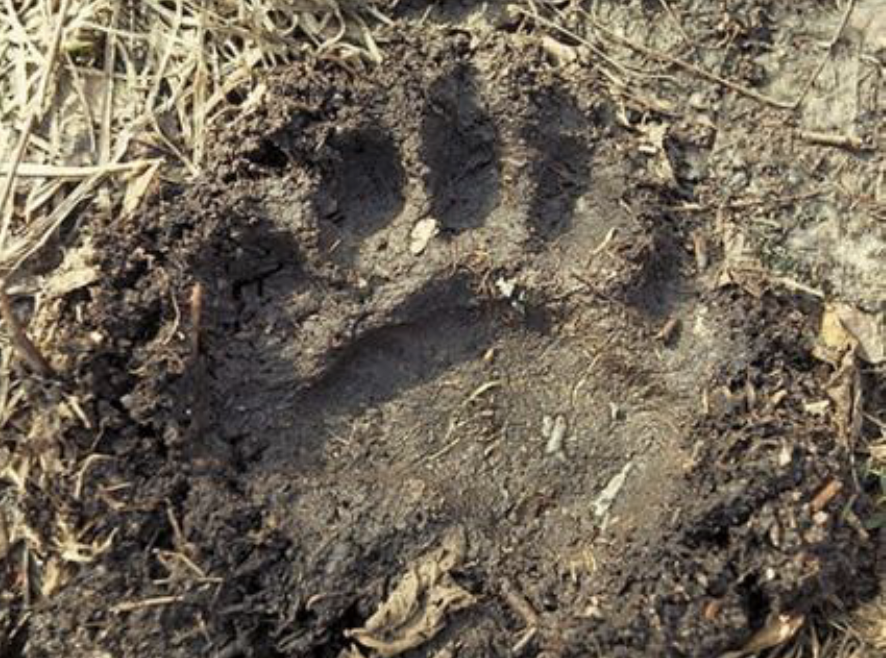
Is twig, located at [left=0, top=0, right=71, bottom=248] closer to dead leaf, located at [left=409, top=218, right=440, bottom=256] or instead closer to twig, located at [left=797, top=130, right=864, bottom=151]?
dead leaf, located at [left=409, top=218, right=440, bottom=256]

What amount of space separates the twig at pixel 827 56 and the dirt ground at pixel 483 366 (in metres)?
0.01

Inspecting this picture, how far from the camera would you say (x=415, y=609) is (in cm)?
153

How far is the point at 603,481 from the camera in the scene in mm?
1679

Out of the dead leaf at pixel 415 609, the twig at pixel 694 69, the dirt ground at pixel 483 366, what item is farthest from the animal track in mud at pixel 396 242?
the dead leaf at pixel 415 609

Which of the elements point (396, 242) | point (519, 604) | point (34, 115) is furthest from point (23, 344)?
point (519, 604)

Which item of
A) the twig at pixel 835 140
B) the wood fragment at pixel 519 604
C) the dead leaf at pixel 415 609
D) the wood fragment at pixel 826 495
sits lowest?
the wood fragment at pixel 519 604

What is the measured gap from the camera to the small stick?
4.94ft

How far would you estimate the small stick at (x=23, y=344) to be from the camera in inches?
59.2

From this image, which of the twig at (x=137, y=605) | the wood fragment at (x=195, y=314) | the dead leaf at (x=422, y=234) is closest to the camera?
the twig at (x=137, y=605)

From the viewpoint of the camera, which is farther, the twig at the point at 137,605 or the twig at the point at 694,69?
the twig at the point at 694,69

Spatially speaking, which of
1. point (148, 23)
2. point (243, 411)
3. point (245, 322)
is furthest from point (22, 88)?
point (243, 411)

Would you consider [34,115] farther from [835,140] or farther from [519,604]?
[835,140]

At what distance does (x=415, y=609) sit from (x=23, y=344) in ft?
2.27

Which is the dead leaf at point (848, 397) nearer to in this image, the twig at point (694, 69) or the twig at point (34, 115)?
the twig at point (694, 69)
